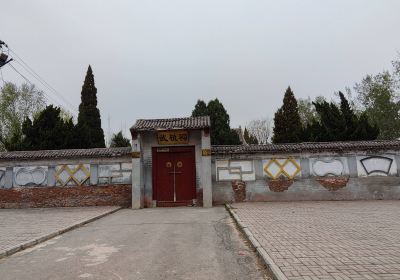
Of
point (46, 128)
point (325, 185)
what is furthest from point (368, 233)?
point (46, 128)

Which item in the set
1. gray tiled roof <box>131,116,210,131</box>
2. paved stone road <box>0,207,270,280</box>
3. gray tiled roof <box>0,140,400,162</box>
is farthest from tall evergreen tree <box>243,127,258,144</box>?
paved stone road <box>0,207,270,280</box>

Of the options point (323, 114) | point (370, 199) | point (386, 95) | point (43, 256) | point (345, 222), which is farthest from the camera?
point (386, 95)

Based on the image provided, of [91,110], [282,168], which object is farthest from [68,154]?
[91,110]

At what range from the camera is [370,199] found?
15320 millimetres

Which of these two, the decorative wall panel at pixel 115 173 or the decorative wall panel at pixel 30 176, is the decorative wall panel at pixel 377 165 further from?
the decorative wall panel at pixel 30 176

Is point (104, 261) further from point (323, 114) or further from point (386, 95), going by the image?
point (386, 95)

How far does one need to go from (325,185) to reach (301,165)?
4.73 feet

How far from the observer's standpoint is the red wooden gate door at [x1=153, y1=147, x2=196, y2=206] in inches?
604

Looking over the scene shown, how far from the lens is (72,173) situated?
52.5 feet

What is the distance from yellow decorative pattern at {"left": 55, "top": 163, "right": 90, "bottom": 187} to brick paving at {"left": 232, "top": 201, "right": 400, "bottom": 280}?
8.63m

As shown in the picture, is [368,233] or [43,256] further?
[368,233]

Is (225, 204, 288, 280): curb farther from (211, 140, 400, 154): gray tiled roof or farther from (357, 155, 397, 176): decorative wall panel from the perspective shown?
(357, 155, 397, 176): decorative wall panel

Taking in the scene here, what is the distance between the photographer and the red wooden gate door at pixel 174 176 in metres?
15.3

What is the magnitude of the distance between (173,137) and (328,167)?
25.0 feet
